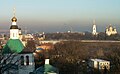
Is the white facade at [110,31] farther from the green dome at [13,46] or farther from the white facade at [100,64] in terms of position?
the green dome at [13,46]

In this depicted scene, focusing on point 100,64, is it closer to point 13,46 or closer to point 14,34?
point 14,34

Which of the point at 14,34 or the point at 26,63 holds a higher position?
the point at 14,34

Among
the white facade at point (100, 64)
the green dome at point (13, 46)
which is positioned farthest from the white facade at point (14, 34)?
the white facade at point (100, 64)

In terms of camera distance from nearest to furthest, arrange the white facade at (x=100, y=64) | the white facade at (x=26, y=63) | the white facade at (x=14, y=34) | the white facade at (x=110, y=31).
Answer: the white facade at (x=26, y=63), the white facade at (x=14, y=34), the white facade at (x=100, y=64), the white facade at (x=110, y=31)

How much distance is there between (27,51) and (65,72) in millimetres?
6221

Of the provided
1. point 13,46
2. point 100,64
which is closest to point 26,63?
point 13,46

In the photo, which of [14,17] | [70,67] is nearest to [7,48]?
[14,17]

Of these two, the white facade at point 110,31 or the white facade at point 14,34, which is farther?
the white facade at point 110,31

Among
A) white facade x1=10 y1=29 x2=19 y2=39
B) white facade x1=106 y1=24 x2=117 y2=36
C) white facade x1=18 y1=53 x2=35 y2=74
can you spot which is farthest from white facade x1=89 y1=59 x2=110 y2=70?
white facade x1=106 y1=24 x2=117 y2=36

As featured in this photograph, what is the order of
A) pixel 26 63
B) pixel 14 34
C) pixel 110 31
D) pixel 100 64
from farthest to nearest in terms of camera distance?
pixel 110 31 < pixel 100 64 < pixel 14 34 < pixel 26 63

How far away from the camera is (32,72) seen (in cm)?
1889

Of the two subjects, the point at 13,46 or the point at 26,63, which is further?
the point at 13,46

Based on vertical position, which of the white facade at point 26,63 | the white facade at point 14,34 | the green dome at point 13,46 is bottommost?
the white facade at point 26,63

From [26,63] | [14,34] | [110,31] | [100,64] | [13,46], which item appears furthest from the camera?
[110,31]
